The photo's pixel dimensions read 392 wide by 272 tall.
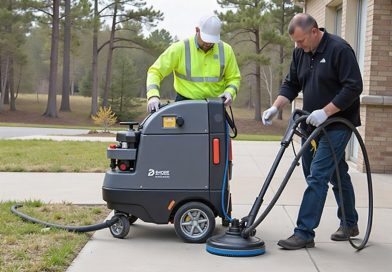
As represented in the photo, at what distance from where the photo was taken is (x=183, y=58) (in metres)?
5.16

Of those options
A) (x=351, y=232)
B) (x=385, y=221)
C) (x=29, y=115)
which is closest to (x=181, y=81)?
(x=351, y=232)

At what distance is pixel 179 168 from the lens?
190 inches

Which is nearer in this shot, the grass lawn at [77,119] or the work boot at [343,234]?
the work boot at [343,234]

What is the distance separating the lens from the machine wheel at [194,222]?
15.9ft

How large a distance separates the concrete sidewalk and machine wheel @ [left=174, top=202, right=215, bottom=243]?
9cm

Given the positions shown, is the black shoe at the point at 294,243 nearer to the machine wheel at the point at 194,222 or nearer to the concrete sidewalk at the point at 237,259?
the concrete sidewalk at the point at 237,259

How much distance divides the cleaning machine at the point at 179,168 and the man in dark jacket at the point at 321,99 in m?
0.53

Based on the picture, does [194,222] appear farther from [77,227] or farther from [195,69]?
[195,69]

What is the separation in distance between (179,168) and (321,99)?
→ 1.31 meters

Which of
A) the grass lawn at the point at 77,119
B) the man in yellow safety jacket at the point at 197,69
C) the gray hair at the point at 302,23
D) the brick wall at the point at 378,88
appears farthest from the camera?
the grass lawn at the point at 77,119

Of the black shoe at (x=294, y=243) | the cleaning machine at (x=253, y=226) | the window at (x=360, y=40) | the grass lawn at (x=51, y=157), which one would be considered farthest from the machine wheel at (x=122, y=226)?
the window at (x=360, y=40)

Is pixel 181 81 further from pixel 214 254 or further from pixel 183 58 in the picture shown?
pixel 214 254

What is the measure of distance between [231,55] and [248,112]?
52827 millimetres

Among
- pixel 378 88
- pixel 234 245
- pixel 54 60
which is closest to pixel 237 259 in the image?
pixel 234 245
